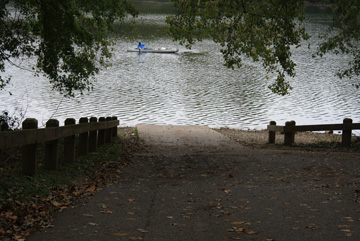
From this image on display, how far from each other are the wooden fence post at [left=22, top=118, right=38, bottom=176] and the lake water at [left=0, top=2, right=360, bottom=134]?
40.5 ft

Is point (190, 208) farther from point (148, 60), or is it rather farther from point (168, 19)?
point (148, 60)

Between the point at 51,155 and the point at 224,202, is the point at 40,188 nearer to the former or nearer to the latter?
the point at 51,155

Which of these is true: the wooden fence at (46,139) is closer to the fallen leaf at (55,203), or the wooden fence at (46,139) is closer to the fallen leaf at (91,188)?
the fallen leaf at (91,188)

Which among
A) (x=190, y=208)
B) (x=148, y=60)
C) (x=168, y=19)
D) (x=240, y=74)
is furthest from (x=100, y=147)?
(x=148, y=60)

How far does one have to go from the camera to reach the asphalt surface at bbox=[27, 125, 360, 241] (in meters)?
5.87

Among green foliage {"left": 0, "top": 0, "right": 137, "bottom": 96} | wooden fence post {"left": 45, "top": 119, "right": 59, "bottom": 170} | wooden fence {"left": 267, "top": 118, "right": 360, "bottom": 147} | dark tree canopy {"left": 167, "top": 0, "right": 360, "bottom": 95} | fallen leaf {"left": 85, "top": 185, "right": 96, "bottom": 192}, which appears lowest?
fallen leaf {"left": 85, "top": 185, "right": 96, "bottom": 192}

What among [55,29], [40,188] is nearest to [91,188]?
[40,188]

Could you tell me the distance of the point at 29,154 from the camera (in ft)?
25.6

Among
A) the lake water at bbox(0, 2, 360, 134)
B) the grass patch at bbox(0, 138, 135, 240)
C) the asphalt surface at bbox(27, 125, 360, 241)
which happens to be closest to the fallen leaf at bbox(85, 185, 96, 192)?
the grass patch at bbox(0, 138, 135, 240)

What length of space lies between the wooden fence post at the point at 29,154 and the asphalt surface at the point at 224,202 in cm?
110

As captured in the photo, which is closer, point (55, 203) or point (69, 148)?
point (55, 203)

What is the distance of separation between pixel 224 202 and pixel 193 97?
27.4 m

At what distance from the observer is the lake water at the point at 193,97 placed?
93.6 feet

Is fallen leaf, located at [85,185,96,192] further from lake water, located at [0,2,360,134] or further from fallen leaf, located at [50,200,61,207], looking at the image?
lake water, located at [0,2,360,134]
